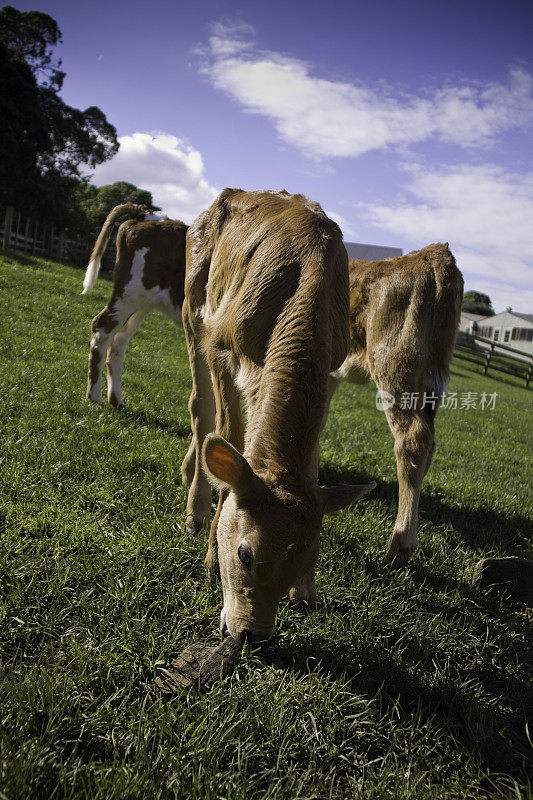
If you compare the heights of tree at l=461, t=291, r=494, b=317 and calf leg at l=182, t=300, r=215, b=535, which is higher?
tree at l=461, t=291, r=494, b=317

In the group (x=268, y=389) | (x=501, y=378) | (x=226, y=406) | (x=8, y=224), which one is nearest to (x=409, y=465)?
(x=226, y=406)

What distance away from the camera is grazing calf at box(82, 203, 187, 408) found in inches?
259

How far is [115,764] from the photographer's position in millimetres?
1872

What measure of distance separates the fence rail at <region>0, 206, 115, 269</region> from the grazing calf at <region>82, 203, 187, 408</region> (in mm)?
20670

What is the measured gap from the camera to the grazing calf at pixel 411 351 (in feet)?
13.6

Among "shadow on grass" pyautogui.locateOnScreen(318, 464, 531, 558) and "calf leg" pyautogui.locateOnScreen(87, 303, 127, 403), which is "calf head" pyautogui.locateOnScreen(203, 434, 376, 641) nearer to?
"shadow on grass" pyautogui.locateOnScreen(318, 464, 531, 558)

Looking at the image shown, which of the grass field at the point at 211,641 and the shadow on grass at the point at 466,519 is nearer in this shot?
the grass field at the point at 211,641

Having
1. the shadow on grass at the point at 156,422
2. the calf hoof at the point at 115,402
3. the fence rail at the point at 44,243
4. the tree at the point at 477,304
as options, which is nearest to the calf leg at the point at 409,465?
the shadow on grass at the point at 156,422

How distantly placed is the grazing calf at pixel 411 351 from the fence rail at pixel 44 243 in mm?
24187

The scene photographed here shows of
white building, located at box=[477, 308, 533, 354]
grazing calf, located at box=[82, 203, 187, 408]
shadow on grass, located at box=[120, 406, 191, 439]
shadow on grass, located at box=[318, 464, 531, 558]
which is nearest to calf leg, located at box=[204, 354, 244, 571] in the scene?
shadow on grass, located at box=[318, 464, 531, 558]

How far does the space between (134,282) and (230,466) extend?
5.06 m

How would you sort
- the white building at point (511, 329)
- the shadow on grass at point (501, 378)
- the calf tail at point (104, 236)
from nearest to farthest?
the calf tail at point (104, 236) → the shadow on grass at point (501, 378) → the white building at point (511, 329)

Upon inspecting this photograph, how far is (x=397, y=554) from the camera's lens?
12.8ft

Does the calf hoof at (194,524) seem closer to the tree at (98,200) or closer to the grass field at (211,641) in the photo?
the grass field at (211,641)
